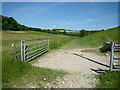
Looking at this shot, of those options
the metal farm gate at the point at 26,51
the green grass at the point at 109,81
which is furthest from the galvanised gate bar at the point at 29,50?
the green grass at the point at 109,81

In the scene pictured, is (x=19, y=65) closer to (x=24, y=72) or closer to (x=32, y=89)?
(x=24, y=72)

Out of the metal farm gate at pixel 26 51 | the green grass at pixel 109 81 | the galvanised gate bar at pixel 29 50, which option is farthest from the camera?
the galvanised gate bar at pixel 29 50

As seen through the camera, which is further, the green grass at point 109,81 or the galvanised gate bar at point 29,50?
the galvanised gate bar at point 29,50

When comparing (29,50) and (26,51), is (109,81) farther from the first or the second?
(29,50)

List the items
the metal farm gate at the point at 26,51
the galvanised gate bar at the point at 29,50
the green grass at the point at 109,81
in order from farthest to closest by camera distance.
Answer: the galvanised gate bar at the point at 29,50, the metal farm gate at the point at 26,51, the green grass at the point at 109,81

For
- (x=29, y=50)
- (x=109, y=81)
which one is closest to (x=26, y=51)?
(x=29, y=50)

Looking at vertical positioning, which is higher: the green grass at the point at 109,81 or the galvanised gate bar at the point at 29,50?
the galvanised gate bar at the point at 29,50

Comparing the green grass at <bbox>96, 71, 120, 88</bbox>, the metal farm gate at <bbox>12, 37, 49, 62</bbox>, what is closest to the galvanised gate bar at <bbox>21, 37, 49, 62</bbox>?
the metal farm gate at <bbox>12, 37, 49, 62</bbox>

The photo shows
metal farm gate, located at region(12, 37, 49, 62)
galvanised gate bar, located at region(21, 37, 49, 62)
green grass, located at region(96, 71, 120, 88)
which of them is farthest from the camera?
galvanised gate bar, located at region(21, 37, 49, 62)

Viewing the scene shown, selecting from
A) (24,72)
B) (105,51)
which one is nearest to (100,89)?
(24,72)

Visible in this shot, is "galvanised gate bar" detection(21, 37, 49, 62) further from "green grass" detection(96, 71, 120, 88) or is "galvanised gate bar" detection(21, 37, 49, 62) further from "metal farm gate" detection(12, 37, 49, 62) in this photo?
"green grass" detection(96, 71, 120, 88)

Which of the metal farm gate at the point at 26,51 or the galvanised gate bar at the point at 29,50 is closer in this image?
the metal farm gate at the point at 26,51

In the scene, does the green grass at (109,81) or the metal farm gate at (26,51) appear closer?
the green grass at (109,81)

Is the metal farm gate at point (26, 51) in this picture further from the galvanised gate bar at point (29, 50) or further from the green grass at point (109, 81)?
the green grass at point (109, 81)
